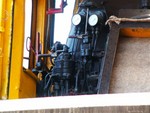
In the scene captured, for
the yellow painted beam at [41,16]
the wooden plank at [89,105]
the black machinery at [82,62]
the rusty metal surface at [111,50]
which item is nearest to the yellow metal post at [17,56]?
the black machinery at [82,62]

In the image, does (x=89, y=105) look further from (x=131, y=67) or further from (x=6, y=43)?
(x=6, y=43)

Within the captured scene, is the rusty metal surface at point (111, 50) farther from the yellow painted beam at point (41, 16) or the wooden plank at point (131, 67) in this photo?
the yellow painted beam at point (41, 16)

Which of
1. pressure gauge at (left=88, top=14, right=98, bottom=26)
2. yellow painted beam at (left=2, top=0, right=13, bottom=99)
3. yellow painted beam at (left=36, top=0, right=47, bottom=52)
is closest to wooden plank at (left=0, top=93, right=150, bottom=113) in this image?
yellow painted beam at (left=2, top=0, right=13, bottom=99)

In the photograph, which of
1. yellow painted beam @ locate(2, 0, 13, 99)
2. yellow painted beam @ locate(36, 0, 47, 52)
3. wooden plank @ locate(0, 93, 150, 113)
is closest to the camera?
wooden plank @ locate(0, 93, 150, 113)

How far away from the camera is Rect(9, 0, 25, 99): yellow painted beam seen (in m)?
2.07

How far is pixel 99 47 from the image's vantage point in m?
2.62

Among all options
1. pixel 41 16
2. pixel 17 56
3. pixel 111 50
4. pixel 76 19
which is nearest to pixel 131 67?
pixel 111 50

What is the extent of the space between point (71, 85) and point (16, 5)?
0.82 metres

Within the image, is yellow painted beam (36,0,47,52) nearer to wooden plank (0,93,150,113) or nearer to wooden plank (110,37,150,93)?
wooden plank (110,37,150,93)

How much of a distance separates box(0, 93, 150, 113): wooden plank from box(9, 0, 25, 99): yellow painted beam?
140 centimetres

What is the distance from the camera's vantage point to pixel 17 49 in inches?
83.7

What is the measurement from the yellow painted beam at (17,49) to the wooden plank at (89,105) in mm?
1404

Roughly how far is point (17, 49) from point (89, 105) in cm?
155

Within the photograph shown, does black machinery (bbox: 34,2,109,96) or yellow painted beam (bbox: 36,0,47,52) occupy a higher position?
yellow painted beam (bbox: 36,0,47,52)
